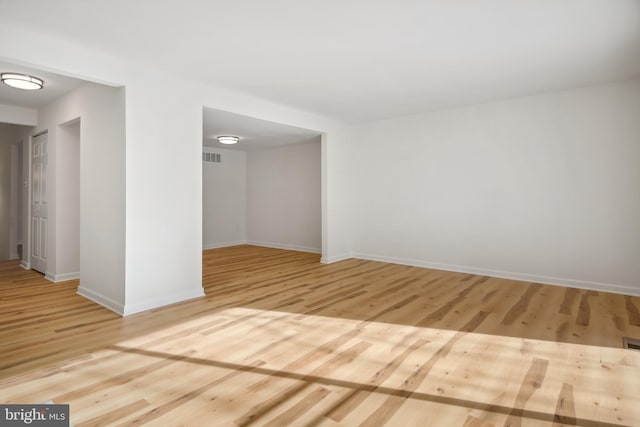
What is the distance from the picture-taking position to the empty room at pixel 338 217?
6.89 ft

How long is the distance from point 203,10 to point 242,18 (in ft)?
0.95

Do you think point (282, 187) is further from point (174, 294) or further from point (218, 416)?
point (218, 416)

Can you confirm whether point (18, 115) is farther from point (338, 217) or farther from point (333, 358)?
point (333, 358)

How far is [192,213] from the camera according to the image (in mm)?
3973

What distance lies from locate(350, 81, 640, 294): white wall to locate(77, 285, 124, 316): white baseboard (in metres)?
4.17

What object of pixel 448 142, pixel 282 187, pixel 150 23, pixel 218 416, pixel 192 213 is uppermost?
pixel 150 23

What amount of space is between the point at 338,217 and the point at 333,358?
4.00 m

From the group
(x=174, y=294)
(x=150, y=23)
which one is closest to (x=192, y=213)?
(x=174, y=294)

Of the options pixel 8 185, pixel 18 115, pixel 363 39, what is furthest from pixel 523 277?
pixel 8 185

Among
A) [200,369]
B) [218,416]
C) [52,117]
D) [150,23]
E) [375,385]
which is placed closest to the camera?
[218,416]

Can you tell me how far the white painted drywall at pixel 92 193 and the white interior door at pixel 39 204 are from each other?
32 centimetres

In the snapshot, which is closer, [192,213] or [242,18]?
[242,18]

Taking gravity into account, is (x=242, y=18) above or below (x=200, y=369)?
above

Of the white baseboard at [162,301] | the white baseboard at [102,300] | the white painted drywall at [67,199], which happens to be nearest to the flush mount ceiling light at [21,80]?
the white painted drywall at [67,199]
